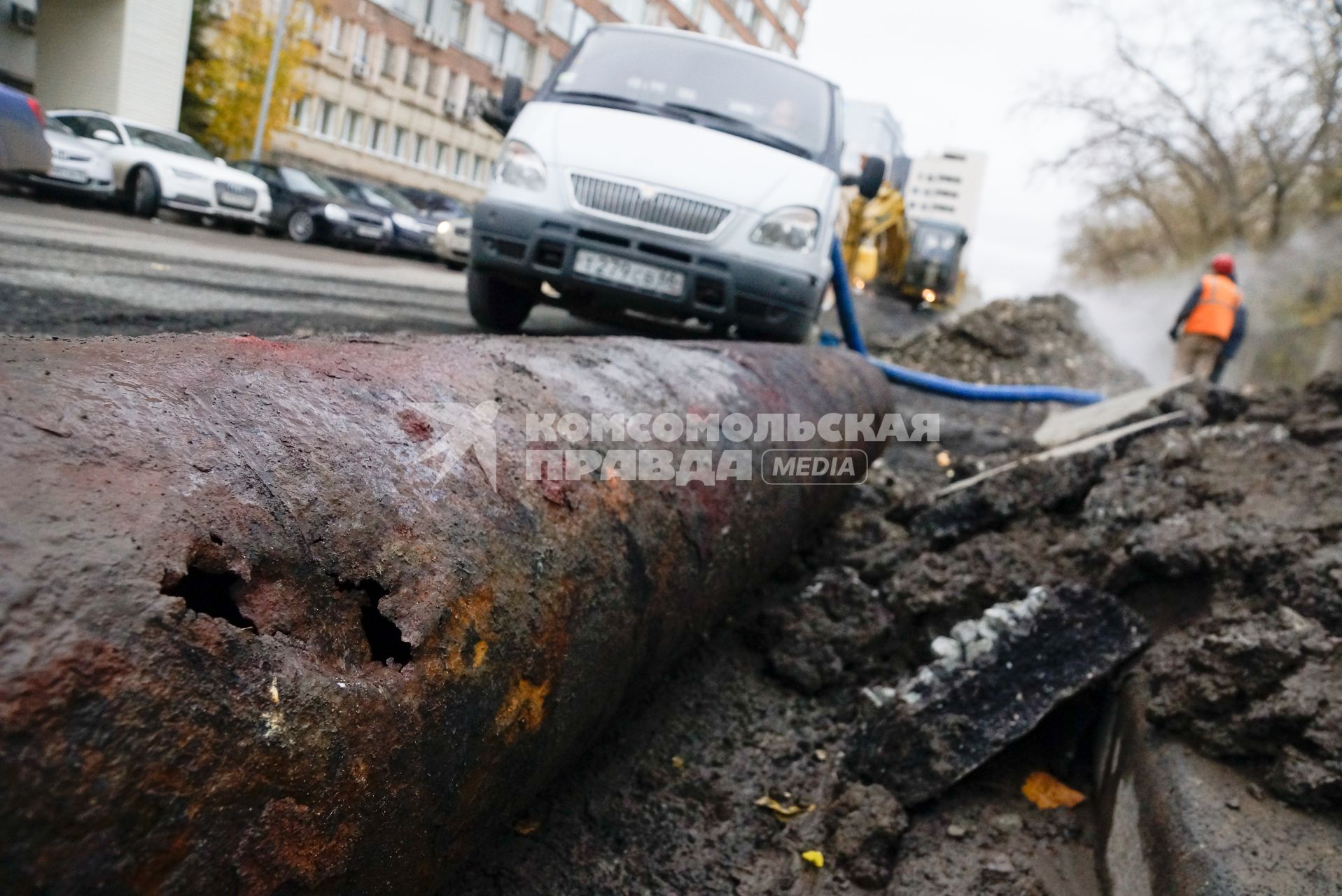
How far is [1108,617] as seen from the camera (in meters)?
2.18

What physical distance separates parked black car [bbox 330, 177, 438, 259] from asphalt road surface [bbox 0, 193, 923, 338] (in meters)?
5.94

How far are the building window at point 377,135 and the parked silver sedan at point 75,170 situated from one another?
1973 cm

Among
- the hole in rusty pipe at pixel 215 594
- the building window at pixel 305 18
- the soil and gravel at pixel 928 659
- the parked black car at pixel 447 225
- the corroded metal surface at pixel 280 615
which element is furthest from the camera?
the building window at pixel 305 18

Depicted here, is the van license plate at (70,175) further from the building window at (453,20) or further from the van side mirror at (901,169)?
the building window at (453,20)

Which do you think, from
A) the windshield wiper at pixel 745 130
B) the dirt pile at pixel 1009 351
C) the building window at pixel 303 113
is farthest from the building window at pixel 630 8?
the windshield wiper at pixel 745 130

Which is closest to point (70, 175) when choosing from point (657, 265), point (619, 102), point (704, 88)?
point (619, 102)

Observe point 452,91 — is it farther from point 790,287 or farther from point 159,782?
point 159,782

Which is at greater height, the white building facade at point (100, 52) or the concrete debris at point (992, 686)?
the white building facade at point (100, 52)

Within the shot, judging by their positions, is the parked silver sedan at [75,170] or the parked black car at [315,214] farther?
the parked black car at [315,214]

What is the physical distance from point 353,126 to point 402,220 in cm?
1647

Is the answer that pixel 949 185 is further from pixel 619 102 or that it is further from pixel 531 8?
pixel 619 102

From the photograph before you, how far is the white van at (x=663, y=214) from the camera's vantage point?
4.09 meters

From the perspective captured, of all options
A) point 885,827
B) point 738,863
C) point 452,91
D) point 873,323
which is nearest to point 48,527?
point 738,863

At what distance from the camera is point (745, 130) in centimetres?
456
